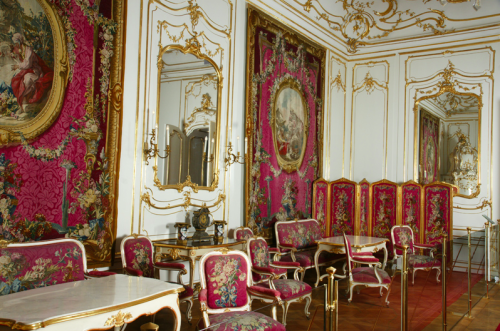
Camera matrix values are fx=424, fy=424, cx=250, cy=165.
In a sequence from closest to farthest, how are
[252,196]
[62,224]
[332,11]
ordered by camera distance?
[62,224]
[252,196]
[332,11]

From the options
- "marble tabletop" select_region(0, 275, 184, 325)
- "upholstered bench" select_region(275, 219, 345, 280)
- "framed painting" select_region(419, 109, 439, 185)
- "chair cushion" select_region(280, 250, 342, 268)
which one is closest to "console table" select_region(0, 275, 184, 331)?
"marble tabletop" select_region(0, 275, 184, 325)

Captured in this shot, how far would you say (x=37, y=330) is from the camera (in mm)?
2273

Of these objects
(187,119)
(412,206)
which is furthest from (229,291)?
(412,206)

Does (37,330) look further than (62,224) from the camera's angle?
No

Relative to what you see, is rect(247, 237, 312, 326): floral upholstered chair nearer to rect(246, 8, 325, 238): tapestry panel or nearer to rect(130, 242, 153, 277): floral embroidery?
rect(130, 242, 153, 277): floral embroidery

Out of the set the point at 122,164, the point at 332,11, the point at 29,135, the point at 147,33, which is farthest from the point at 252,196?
the point at 332,11

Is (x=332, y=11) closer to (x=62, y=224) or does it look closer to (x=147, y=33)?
(x=147, y=33)

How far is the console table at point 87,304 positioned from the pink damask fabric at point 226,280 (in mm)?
460

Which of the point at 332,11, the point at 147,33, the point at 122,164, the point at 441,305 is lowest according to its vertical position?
the point at 441,305

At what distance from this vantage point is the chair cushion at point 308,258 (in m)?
6.12

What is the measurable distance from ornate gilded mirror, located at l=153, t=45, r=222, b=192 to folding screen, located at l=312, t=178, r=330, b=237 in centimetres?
269

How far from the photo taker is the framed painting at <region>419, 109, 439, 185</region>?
8203mm

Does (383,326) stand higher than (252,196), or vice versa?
(252,196)

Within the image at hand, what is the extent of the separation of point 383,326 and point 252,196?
295cm
